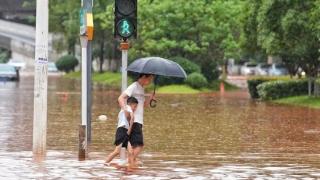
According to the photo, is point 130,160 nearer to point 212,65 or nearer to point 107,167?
point 107,167

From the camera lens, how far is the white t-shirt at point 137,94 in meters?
13.6

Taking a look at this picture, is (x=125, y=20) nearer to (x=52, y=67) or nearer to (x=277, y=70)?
(x=277, y=70)

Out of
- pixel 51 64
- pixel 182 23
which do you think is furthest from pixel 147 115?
pixel 51 64

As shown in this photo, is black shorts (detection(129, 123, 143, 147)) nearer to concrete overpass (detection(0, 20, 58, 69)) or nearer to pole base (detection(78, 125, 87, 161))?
pole base (detection(78, 125, 87, 161))

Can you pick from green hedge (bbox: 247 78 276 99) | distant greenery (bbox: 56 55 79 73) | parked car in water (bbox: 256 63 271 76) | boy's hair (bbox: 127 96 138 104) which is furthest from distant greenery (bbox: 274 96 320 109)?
distant greenery (bbox: 56 55 79 73)

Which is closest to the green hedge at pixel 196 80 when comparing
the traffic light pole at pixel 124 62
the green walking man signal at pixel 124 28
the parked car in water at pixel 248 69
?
the traffic light pole at pixel 124 62

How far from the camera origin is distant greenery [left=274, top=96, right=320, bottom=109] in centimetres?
3489

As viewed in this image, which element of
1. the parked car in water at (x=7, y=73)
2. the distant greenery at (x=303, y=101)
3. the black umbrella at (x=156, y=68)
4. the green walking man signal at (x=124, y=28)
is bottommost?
the distant greenery at (x=303, y=101)

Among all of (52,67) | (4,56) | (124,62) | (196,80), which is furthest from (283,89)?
(4,56)

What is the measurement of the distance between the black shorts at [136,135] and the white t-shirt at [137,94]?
0.08 m

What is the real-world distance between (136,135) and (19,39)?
Result: 315 feet

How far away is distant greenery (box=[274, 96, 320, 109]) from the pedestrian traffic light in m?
19.8

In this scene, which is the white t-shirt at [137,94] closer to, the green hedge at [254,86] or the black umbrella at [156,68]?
the black umbrella at [156,68]

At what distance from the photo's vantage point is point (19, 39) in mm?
107875
